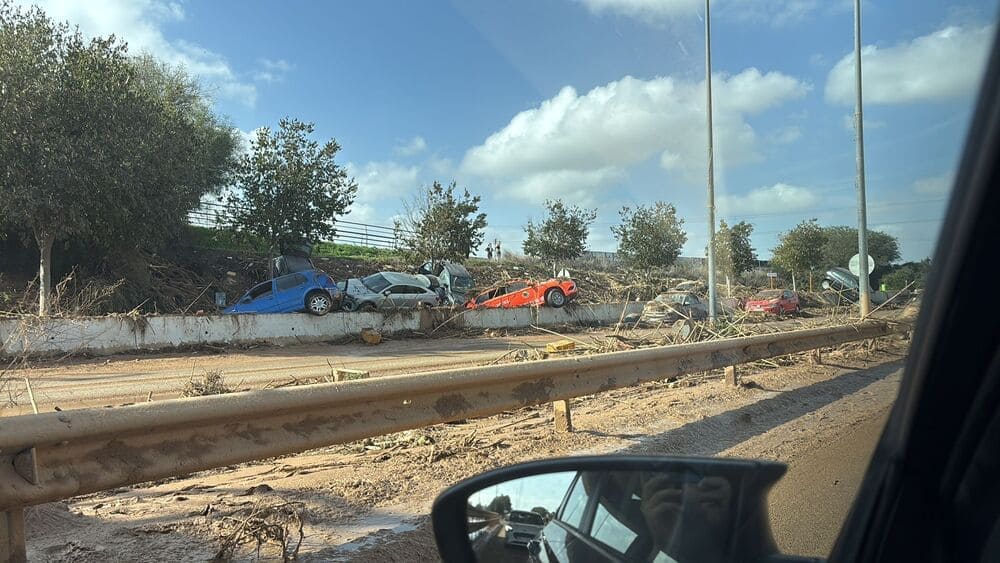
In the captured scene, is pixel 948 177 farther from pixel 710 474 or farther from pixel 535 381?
pixel 535 381

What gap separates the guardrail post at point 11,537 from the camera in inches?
114

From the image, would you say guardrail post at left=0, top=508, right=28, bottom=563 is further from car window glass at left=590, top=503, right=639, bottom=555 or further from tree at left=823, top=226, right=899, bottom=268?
tree at left=823, top=226, right=899, bottom=268

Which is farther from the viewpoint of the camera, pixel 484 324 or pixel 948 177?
pixel 484 324

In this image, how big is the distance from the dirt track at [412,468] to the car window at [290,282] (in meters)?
14.9

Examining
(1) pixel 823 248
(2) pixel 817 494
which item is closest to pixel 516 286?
(2) pixel 817 494

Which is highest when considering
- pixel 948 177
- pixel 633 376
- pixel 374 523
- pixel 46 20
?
pixel 46 20

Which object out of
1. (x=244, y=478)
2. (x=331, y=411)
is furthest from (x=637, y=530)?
(x=244, y=478)

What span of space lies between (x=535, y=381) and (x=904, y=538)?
4.11 metres

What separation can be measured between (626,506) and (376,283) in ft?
73.9

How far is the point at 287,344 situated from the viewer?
19125 mm

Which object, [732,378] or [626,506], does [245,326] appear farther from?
[626,506]

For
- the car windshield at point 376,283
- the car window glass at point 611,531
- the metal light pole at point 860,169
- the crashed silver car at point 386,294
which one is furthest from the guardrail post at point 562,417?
the car windshield at point 376,283

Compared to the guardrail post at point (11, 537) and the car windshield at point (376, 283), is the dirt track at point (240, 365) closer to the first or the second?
the car windshield at point (376, 283)

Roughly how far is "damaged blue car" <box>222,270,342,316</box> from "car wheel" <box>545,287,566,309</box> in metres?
8.10
